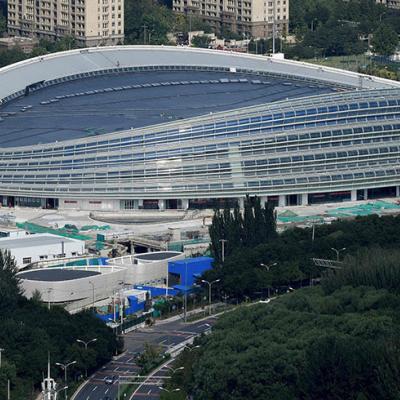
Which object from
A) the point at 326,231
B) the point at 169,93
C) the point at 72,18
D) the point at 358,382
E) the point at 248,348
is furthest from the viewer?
the point at 72,18

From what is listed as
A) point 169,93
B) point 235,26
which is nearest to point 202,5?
point 235,26

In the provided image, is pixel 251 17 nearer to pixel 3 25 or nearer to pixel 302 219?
pixel 3 25

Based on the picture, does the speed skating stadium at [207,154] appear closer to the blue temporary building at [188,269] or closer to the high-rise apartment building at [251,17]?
the blue temporary building at [188,269]

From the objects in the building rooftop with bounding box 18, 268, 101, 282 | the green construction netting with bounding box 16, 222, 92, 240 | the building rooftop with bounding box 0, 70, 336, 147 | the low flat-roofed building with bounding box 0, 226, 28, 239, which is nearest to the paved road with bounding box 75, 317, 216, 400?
the building rooftop with bounding box 18, 268, 101, 282

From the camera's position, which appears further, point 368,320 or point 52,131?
point 52,131

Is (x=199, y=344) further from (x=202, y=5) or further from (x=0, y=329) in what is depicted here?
(x=202, y=5)

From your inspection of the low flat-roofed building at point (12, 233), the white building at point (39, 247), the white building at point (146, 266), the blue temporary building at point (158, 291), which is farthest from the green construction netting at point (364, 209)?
the blue temporary building at point (158, 291)

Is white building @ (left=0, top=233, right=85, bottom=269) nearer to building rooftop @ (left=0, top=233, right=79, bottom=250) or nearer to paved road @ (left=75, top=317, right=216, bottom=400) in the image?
building rooftop @ (left=0, top=233, right=79, bottom=250)
